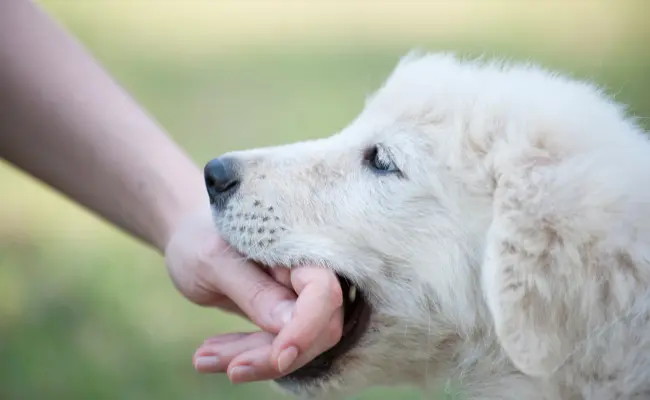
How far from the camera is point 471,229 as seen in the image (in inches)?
107

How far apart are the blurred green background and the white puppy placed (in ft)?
2.08

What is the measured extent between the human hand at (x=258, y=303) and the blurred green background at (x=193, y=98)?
3.99 ft

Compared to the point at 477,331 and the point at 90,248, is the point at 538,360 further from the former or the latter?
the point at 90,248

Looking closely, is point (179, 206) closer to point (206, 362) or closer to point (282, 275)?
point (282, 275)

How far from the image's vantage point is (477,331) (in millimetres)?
2756

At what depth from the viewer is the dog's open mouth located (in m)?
2.83

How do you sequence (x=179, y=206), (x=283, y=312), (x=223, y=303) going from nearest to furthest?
(x=283, y=312) < (x=223, y=303) < (x=179, y=206)

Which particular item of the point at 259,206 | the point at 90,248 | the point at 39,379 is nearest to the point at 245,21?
the point at 90,248

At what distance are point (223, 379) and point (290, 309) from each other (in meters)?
2.37

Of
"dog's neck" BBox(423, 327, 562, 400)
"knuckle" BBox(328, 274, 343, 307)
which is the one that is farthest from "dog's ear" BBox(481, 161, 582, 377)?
"knuckle" BBox(328, 274, 343, 307)

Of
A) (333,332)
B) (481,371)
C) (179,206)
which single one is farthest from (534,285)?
(179,206)

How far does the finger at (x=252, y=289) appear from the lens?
267cm

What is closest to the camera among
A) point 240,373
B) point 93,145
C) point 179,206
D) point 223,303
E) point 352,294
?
point 240,373

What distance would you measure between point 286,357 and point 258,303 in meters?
0.31
